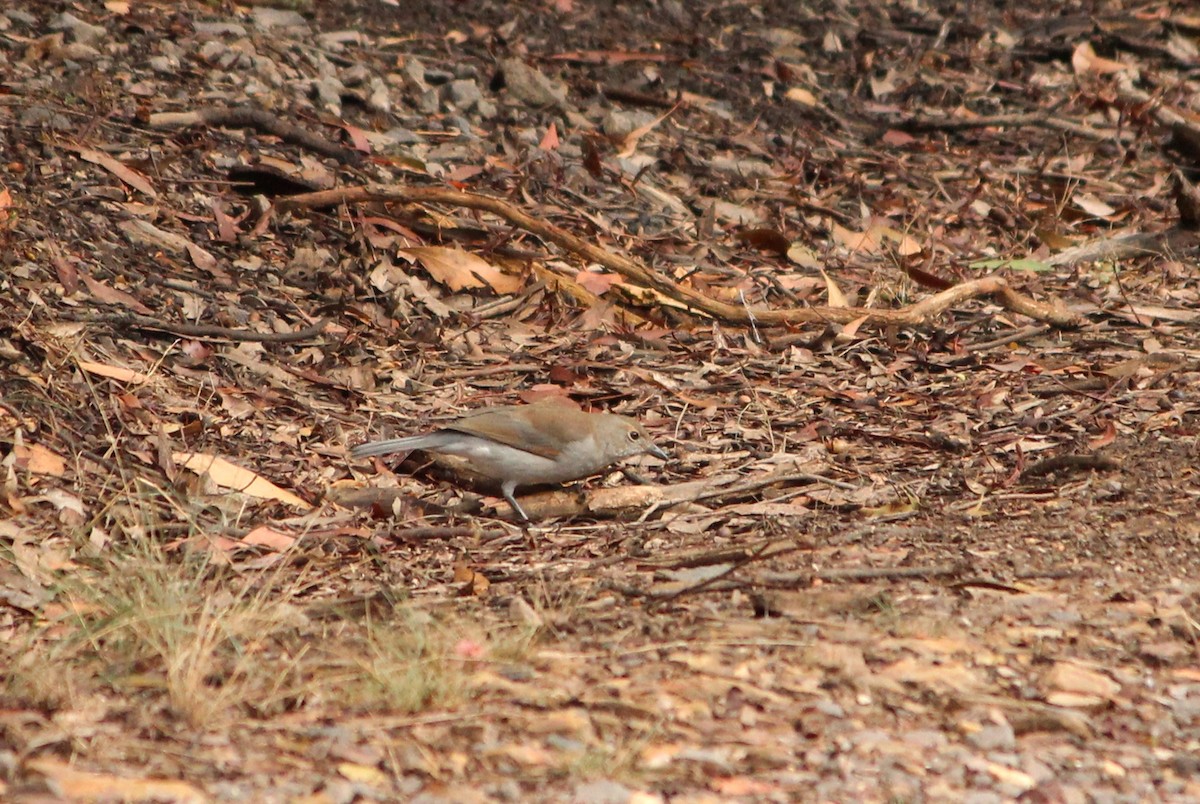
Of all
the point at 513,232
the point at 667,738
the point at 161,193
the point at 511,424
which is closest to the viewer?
the point at 667,738

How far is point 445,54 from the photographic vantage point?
1012 centimetres

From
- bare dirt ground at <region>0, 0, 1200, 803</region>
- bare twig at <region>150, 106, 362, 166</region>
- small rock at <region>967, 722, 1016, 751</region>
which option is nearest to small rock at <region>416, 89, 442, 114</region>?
bare dirt ground at <region>0, 0, 1200, 803</region>

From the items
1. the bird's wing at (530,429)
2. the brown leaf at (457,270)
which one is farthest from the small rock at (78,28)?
the bird's wing at (530,429)

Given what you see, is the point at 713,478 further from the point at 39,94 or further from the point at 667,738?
the point at 39,94

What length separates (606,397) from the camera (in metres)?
6.74

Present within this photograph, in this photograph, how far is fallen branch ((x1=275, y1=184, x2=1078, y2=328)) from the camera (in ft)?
23.7

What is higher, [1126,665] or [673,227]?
[1126,665]

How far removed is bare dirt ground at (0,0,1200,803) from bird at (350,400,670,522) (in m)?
0.15

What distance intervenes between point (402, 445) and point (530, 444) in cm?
50

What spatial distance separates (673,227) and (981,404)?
273cm

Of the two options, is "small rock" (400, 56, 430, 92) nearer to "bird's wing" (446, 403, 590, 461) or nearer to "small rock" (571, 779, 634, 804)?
"bird's wing" (446, 403, 590, 461)

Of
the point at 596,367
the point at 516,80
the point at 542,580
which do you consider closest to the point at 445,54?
the point at 516,80

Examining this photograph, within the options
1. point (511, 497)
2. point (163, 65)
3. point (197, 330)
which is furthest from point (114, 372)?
point (163, 65)

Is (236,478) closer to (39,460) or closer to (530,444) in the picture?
(39,460)
